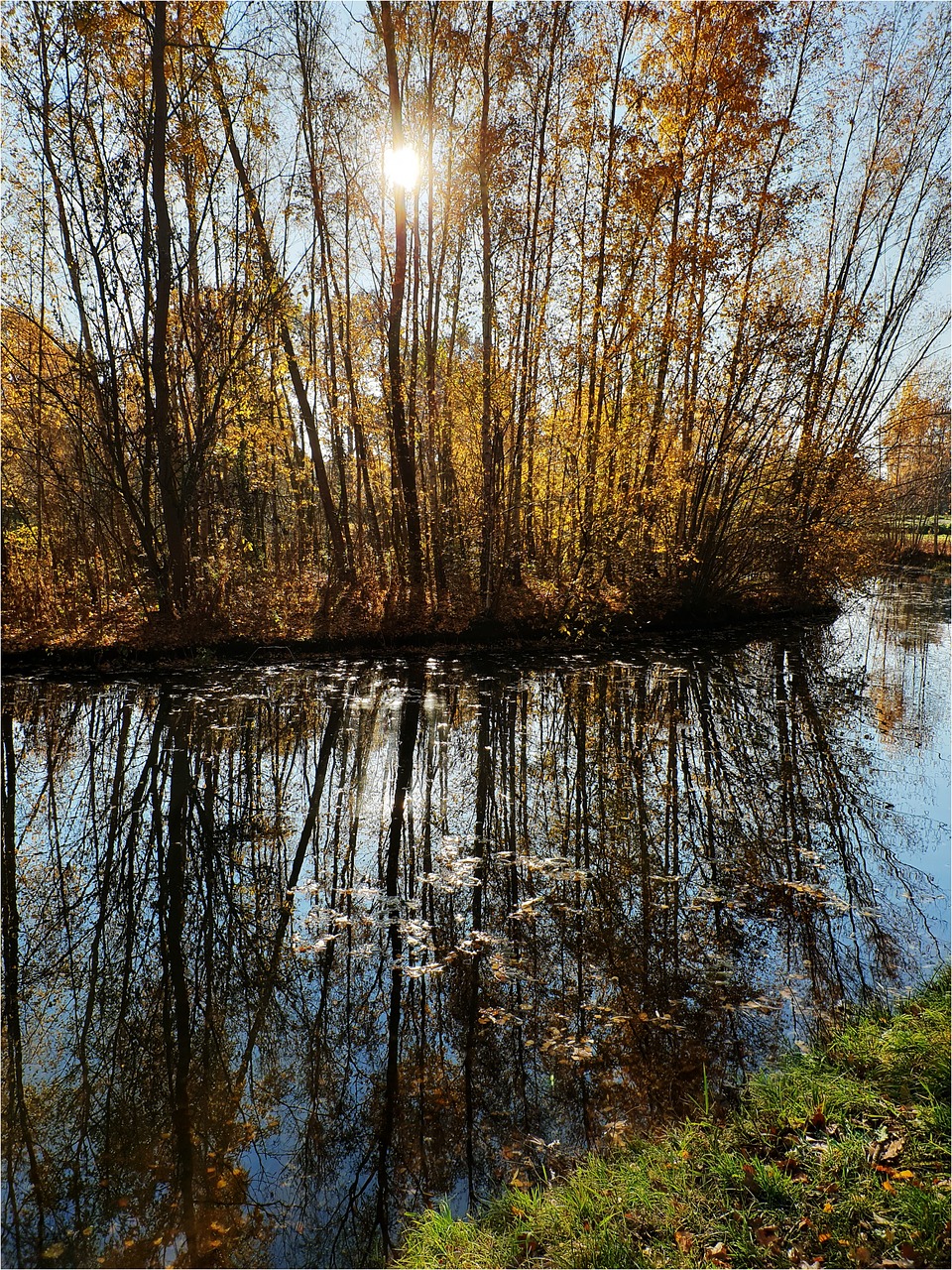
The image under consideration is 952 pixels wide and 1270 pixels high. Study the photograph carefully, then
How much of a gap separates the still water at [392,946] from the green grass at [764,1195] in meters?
0.21

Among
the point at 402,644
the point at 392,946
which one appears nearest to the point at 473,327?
the point at 402,644

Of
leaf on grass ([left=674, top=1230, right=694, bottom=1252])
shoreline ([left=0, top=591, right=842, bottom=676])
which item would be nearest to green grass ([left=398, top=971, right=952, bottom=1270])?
leaf on grass ([left=674, top=1230, right=694, bottom=1252])

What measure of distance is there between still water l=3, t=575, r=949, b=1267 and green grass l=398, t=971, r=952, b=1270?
211mm

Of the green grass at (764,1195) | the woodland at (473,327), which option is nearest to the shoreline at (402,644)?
the woodland at (473,327)

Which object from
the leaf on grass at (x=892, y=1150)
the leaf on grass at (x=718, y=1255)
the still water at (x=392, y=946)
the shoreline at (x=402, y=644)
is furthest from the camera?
the shoreline at (x=402, y=644)

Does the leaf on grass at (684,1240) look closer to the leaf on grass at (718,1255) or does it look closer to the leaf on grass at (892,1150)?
the leaf on grass at (718,1255)

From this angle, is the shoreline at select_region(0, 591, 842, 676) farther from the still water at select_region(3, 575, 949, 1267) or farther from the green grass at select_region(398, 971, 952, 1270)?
the green grass at select_region(398, 971, 952, 1270)

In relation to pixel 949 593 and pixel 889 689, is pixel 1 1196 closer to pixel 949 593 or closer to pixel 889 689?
pixel 889 689

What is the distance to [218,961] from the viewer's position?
167 inches

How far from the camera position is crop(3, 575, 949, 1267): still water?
285 cm

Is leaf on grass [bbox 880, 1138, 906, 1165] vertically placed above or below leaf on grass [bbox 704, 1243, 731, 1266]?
above

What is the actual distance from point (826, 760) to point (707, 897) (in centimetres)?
380

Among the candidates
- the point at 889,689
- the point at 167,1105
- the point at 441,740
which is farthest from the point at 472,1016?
the point at 889,689

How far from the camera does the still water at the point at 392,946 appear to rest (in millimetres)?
2848
